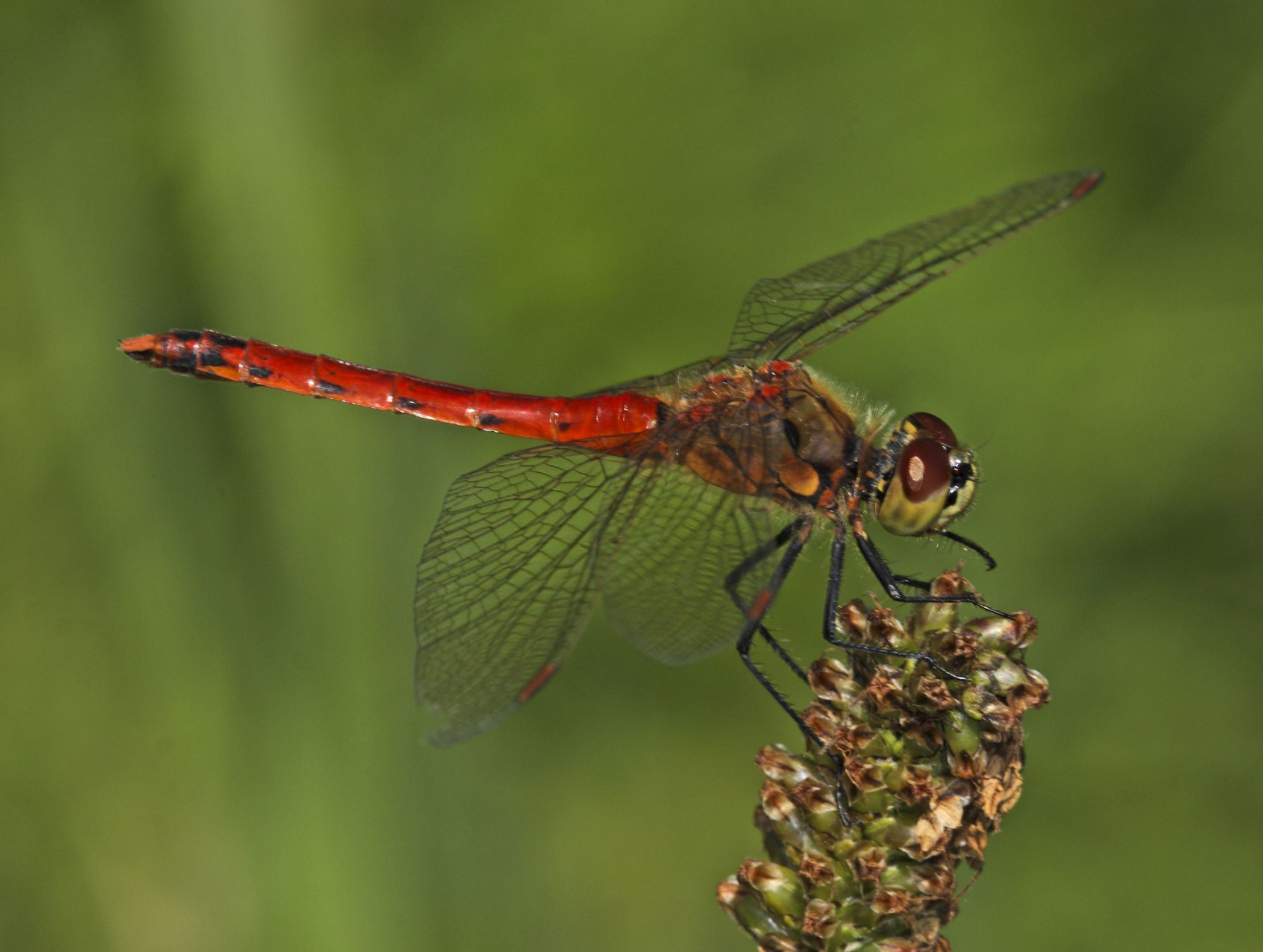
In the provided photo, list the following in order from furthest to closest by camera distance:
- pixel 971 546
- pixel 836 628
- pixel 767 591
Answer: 1. pixel 971 546
2. pixel 767 591
3. pixel 836 628

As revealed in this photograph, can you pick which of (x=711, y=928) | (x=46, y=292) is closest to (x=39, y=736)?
(x=46, y=292)

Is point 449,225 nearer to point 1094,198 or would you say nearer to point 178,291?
point 178,291

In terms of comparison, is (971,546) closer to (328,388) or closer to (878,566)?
(878,566)

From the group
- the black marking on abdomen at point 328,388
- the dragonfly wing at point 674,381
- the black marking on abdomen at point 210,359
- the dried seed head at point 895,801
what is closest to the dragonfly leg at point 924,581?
the dried seed head at point 895,801

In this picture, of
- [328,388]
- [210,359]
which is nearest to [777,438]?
[328,388]

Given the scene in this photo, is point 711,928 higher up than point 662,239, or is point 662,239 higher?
point 662,239

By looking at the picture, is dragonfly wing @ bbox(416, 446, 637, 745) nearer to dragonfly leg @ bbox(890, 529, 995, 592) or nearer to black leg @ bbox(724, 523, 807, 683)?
black leg @ bbox(724, 523, 807, 683)
